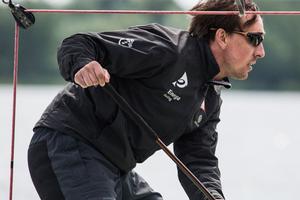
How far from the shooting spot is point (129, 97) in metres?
3.87

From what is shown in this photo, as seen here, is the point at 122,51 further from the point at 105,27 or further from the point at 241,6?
the point at 105,27

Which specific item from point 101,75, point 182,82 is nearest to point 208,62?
point 182,82

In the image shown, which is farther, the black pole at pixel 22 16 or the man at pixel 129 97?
the black pole at pixel 22 16

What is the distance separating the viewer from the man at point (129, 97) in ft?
12.4

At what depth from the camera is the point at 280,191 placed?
11.6 m

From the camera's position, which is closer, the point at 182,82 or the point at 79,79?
the point at 79,79

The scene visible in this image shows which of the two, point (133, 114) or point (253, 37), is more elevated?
point (253, 37)

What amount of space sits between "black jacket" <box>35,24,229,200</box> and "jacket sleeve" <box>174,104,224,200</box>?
0.24m

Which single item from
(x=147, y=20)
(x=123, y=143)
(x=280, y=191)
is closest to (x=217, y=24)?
(x=123, y=143)

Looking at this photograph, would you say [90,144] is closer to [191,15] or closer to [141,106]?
[141,106]

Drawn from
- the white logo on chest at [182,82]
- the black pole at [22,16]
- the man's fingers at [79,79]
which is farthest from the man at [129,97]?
the black pole at [22,16]

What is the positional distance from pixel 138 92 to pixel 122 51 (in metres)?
0.21

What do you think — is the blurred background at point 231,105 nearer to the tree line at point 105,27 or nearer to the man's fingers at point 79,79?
the tree line at point 105,27

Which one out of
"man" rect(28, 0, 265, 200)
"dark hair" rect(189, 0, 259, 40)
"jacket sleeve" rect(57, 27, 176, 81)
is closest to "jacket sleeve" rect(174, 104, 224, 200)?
"man" rect(28, 0, 265, 200)
